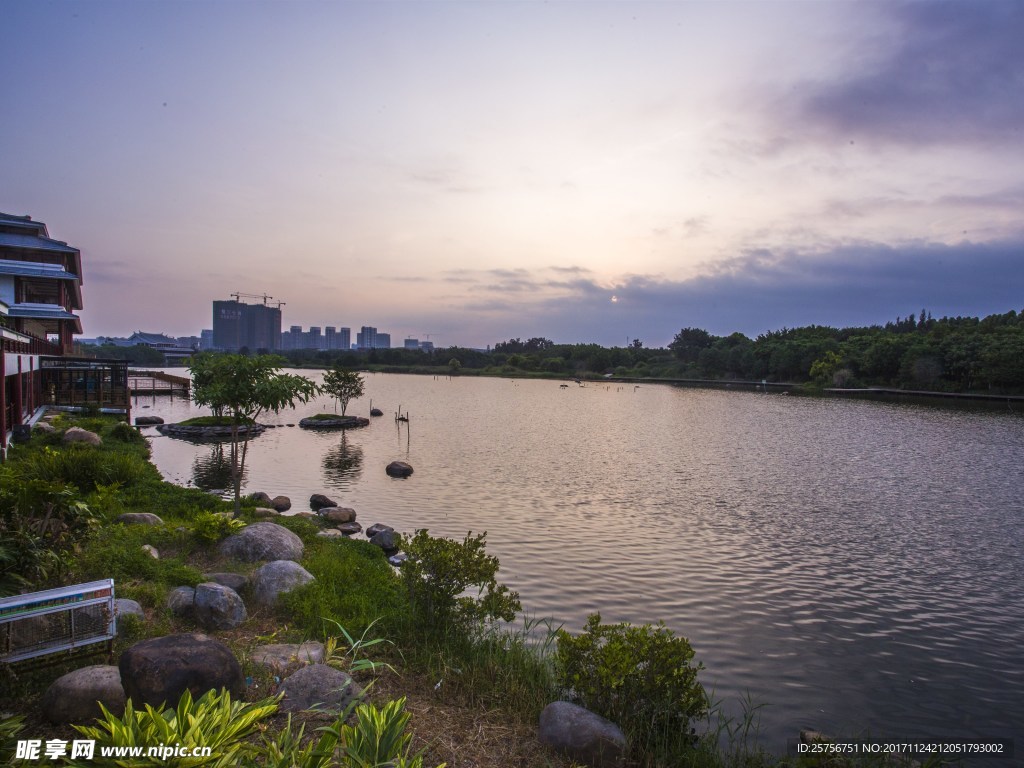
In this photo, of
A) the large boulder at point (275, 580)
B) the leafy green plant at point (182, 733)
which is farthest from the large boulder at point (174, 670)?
the large boulder at point (275, 580)

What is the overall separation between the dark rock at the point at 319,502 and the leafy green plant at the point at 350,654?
1561 centimetres

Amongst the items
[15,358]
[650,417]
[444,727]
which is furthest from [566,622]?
[650,417]

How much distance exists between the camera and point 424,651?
9.36 metres

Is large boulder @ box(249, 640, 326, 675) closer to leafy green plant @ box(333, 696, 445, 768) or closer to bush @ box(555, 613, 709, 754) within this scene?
leafy green plant @ box(333, 696, 445, 768)

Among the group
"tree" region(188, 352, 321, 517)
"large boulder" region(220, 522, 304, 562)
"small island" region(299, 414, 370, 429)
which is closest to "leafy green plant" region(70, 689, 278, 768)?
"large boulder" region(220, 522, 304, 562)

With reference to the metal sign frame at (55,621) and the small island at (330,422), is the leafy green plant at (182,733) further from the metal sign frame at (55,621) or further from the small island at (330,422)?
the small island at (330,422)

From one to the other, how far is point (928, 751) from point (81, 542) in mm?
15087

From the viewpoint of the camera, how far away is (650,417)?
7075 cm

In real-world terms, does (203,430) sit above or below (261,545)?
below

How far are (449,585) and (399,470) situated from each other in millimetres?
22664

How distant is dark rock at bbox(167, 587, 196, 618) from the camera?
32.2ft

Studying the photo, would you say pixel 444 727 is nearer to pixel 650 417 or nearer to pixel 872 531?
pixel 872 531

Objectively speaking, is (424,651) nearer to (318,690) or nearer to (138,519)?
(318,690)

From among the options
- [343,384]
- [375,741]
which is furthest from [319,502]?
[343,384]
